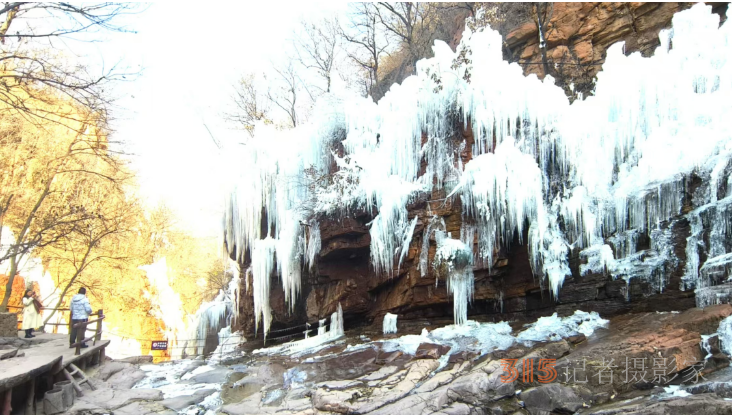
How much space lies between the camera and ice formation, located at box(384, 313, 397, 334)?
11.6m

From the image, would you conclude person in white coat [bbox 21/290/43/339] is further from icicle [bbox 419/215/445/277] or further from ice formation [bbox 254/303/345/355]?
icicle [bbox 419/215/445/277]

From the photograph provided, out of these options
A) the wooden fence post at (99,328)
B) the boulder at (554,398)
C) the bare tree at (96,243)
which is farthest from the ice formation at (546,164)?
the bare tree at (96,243)

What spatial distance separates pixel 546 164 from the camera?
10.6 meters

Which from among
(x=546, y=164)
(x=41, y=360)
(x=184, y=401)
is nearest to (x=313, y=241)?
(x=184, y=401)

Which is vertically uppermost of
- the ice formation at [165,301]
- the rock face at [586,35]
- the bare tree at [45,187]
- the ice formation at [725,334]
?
→ the rock face at [586,35]

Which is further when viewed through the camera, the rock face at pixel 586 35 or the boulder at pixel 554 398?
the rock face at pixel 586 35

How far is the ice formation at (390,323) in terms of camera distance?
1160cm

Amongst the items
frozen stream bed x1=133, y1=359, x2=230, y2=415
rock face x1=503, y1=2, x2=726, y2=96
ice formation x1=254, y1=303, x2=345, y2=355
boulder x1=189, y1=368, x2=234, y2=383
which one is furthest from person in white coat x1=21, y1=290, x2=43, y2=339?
rock face x1=503, y1=2, x2=726, y2=96

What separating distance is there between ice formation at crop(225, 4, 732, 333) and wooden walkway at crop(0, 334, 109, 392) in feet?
16.5

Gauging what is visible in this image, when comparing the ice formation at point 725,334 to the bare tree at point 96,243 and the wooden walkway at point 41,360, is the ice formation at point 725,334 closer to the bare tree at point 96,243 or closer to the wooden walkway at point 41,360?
the wooden walkway at point 41,360

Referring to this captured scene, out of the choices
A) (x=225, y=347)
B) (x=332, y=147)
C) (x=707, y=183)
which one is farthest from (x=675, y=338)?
(x=225, y=347)

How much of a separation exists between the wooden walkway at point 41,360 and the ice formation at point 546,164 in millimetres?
5043

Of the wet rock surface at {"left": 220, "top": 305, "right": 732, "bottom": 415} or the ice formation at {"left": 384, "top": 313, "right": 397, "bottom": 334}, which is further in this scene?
the ice formation at {"left": 384, "top": 313, "right": 397, "bottom": 334}

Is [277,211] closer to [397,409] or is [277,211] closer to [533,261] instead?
[533,261]
